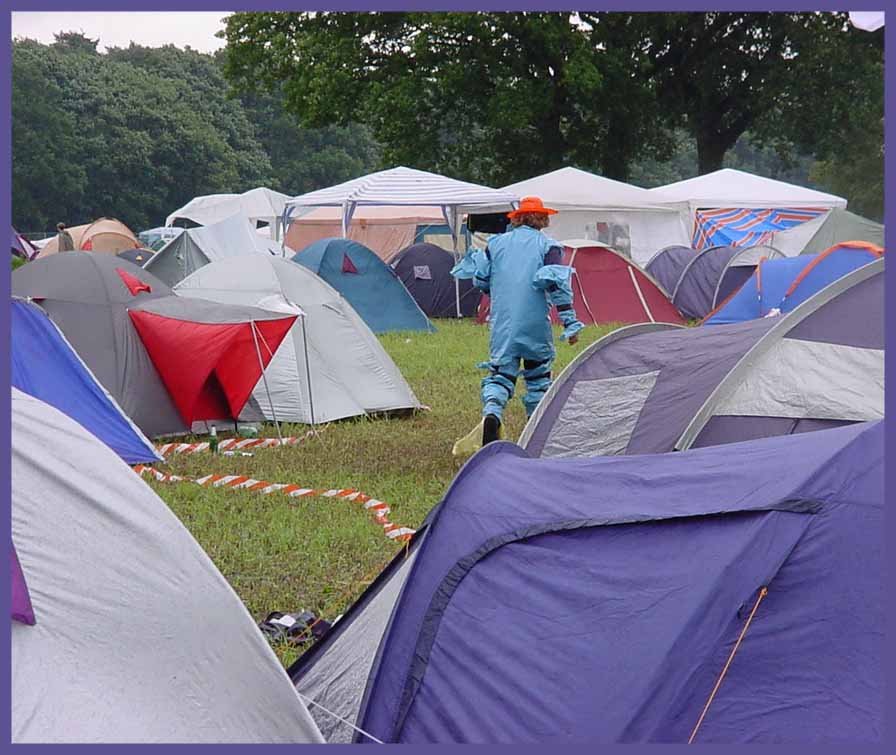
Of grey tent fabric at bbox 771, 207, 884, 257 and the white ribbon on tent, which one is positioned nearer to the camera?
the white ribbon on tent

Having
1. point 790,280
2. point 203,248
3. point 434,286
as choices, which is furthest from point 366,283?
point 790,280

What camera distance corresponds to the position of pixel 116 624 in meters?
3.26

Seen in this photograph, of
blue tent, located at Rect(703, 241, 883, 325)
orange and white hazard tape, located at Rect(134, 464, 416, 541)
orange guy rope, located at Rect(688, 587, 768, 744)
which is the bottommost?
orange and white hazard tape, located at Rect(134, 464, 416, 541)

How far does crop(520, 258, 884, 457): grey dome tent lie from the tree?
23.5 meters

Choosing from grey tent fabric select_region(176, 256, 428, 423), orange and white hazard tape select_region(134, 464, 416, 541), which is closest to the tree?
grey tent fabric select_region(176, 256, 428, 423)

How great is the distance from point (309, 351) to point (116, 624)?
676 centimetres

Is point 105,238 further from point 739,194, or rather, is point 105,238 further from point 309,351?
point 309,351

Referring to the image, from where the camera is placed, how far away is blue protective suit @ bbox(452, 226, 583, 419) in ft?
25.2

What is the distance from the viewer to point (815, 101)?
1280 inches

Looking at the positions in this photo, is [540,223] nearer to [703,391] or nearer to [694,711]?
Answer: [703,391]

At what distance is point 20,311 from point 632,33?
26025 millimetres

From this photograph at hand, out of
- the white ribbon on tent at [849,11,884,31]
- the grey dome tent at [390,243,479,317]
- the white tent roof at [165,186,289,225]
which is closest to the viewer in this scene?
the white ribbon on tent at [849,11,884,31]

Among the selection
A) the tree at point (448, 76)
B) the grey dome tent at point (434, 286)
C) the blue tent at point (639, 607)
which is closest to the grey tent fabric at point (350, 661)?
the blue tent at point (639, 607)

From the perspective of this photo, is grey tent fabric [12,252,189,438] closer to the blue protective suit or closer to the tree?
the blue protective suit
